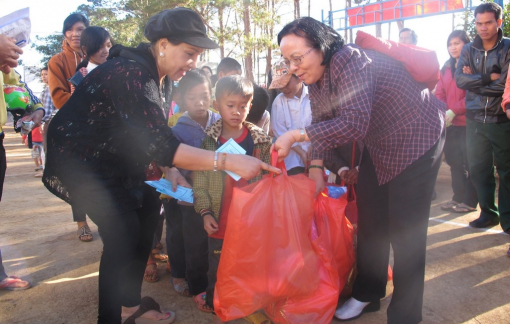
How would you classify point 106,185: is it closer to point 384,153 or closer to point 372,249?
point 384,153

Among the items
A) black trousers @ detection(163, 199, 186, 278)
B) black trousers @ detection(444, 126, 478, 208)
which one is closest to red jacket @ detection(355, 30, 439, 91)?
black trousers @ detection(163, 199, 186, 278)

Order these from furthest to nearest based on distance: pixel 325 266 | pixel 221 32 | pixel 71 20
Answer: pixel 221 32
pixel 71 20
pixel 325 266

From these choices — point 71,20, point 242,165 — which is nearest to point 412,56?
point 242,165

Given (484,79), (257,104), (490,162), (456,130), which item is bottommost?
(490,162)

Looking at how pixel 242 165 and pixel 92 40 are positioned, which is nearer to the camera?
pixel 242 165

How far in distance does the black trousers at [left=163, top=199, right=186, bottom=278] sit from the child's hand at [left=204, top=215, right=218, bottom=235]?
62cm

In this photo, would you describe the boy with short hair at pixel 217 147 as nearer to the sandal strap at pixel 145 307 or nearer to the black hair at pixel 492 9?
the sandal strap at pixel 145 307

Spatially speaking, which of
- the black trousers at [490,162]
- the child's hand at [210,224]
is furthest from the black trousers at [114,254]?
the black trousers at [490,162]

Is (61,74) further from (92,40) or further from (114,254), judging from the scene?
(114,254)

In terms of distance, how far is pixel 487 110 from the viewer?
3.61 metres

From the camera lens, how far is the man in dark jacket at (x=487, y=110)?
11.6 feet

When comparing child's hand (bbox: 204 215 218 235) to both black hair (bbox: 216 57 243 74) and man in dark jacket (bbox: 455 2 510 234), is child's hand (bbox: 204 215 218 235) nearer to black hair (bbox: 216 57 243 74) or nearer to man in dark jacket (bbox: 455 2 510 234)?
black hair (bbox: 216 57 243 74)

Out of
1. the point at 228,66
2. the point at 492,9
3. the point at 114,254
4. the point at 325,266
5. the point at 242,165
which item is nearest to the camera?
the point at 242,165

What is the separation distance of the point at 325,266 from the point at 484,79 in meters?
2.67
